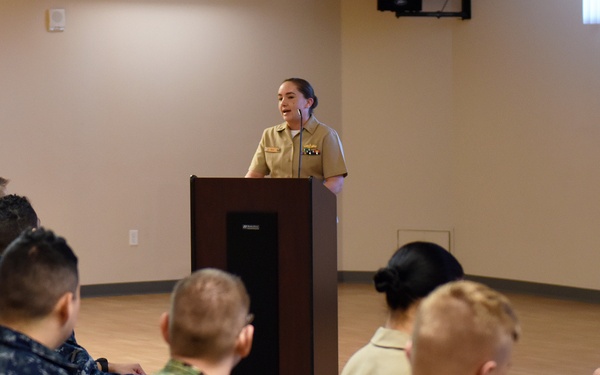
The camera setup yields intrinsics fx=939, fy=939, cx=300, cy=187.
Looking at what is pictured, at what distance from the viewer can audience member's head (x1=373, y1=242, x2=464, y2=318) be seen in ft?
6.61

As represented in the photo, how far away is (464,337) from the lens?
145 cm

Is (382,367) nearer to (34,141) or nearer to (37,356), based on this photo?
(37,356)

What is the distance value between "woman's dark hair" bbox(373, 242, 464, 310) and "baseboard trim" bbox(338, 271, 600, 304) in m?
5.59

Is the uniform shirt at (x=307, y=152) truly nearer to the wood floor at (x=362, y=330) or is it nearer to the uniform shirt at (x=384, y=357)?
the wood floor at (x=362, y=330)

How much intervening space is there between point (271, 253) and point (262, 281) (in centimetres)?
11

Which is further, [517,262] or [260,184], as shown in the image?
[517,262]

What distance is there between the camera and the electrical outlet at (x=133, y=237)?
25.7ft

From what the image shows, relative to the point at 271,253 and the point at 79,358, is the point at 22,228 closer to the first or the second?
the point at 79,358

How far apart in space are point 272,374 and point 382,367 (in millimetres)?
1615

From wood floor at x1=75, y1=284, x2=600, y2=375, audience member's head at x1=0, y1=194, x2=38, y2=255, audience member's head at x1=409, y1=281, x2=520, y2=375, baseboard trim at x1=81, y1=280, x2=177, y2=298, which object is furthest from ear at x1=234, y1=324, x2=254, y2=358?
baseboard trim at x1=81, y1=280, x2=177, y2=298

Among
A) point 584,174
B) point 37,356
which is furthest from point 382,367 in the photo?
point 584,174

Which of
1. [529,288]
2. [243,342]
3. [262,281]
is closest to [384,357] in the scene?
[243,342]

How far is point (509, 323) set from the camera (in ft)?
4.85

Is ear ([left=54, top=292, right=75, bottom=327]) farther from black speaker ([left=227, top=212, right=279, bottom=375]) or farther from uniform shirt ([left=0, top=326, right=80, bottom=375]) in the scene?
Answer: black speaker ([left=227, top=212, right=279, bottom=375])
